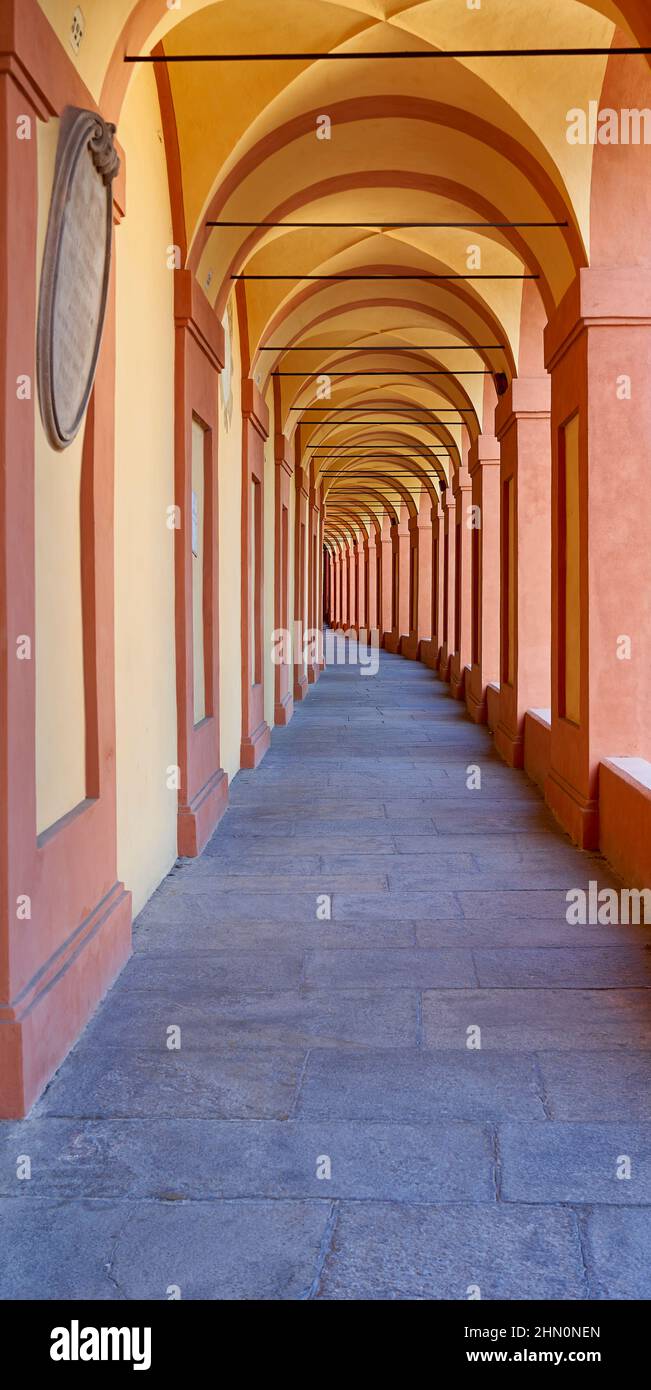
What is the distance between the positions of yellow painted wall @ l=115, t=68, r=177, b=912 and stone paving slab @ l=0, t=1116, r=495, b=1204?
6.99 ft

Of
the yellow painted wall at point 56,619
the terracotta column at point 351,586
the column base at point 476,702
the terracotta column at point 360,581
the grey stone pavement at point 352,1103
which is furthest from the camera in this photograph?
the terracotta column at point 351,586

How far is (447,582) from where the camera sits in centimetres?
2369

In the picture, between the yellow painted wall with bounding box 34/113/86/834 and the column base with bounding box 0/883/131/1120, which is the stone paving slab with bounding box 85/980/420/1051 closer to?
the column base with bounding box 0/883/131/1120

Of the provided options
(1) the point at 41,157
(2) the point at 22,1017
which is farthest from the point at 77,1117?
(1) the point at 41,157

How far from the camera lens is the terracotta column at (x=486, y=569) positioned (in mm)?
14398

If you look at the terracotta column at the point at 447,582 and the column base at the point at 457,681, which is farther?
the terracotta column at the point at 447,582

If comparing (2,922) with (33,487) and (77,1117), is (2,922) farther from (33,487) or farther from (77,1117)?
(33,487)

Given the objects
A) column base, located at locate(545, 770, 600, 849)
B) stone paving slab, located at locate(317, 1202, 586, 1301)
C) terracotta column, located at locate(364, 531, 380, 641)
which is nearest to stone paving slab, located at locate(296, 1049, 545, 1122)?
stone paving slab, located at locate(317, 1202, 586, 1301)

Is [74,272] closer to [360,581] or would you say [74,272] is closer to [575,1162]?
[575,1162]

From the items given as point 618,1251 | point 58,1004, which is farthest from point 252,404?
point 618,1251

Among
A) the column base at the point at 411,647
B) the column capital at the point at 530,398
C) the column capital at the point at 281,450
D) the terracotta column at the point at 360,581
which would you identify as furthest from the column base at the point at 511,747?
the terracotta column at the point at 360,581

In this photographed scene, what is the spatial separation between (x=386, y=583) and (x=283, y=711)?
24482mm

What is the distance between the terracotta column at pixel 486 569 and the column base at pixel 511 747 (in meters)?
2.90

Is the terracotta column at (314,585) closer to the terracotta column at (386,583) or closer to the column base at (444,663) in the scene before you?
the column base at (444,663)
